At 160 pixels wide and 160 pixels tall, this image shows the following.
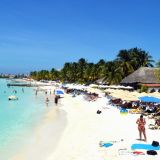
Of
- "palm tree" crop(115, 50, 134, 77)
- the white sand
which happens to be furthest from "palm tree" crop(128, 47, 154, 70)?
the white sand

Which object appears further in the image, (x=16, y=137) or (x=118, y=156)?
(x=16, y=137)

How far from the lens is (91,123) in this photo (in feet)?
88.1

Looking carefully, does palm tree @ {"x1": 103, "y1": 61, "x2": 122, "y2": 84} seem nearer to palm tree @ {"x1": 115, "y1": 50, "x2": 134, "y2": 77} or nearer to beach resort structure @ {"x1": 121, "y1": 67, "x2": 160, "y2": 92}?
palm tree @ {"x1": 115, "y1": 50, "x2": 134, "y2": 77}

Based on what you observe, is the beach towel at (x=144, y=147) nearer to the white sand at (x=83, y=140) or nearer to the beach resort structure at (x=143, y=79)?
the white sand at (x=83, y=140)

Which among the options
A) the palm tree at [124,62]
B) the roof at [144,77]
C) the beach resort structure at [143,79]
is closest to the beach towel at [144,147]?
the beach resort structure at [143,79]

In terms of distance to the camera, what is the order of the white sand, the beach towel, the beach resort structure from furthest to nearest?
the beach resort structure → the white sand → the beach towel

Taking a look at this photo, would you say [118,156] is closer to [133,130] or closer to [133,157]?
[133,157]

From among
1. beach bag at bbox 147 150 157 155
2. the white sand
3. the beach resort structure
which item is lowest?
the white sand

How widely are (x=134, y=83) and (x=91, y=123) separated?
3542 cm

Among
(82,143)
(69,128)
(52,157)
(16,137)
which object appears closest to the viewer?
(52,157)

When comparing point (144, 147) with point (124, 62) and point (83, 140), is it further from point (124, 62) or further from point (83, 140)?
point (124, 62)

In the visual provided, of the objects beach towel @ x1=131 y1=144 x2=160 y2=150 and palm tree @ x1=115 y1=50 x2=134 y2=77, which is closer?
beach towel @ x1=131 y1=144 x2=160 y2=150

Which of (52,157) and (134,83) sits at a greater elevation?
(134,83)

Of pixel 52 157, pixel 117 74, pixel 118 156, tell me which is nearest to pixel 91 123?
pixel 52 157
